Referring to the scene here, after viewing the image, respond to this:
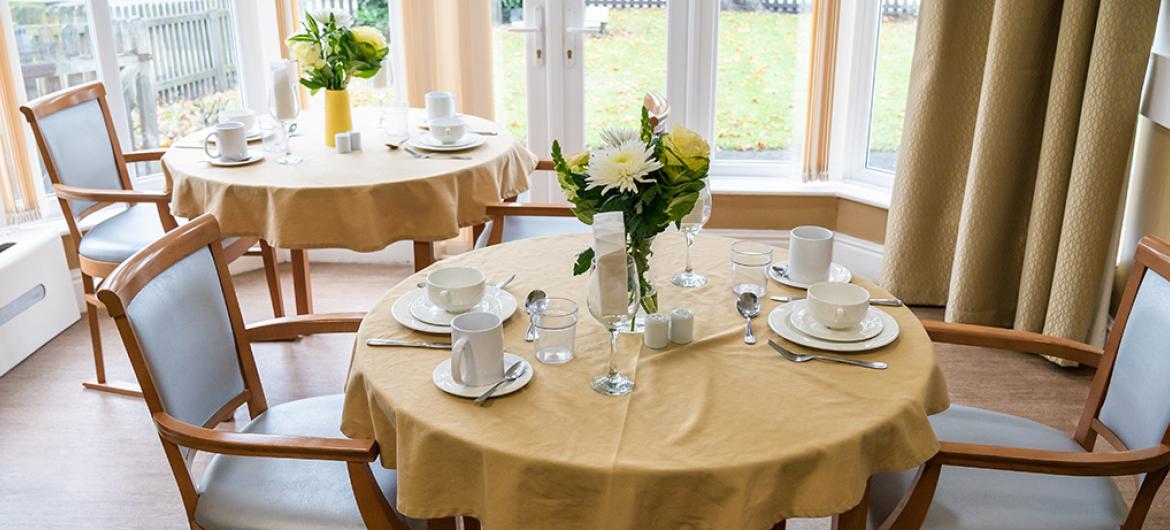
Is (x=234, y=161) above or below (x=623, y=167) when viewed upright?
below

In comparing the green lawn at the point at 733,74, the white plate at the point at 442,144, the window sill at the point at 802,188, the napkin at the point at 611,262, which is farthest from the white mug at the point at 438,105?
the napkin at the point at 611,262

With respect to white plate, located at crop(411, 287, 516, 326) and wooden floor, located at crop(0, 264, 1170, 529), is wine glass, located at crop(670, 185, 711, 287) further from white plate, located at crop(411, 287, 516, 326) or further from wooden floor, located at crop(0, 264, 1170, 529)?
wooden floor, located at crop(0, 264, 1170, 529)

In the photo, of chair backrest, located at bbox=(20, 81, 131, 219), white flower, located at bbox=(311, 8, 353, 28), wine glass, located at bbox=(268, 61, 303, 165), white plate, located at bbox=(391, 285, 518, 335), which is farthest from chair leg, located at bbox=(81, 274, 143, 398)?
white plate, located at bbox=(391, 285, 518, 335)

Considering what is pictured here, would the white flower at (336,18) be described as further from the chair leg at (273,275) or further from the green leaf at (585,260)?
the green leaf at (585,260)

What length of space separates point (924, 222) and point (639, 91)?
1.31 metres

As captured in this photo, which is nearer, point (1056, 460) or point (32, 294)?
point (1056, 460)

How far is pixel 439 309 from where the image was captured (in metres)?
2.06

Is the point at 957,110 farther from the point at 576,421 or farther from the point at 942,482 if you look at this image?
the point at 576,421

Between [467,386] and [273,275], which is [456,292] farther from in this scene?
[273,275]

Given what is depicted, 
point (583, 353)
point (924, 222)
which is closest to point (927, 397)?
point (583, 353)

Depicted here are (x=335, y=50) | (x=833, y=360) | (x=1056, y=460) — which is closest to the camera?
(x=1056, y=460)

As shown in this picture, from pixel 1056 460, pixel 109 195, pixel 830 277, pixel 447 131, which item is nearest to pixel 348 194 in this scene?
pixel 447 131

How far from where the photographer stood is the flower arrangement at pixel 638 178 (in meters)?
1.72

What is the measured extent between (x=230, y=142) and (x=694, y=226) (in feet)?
5.47
